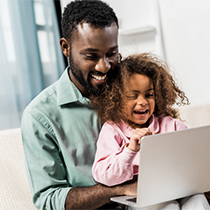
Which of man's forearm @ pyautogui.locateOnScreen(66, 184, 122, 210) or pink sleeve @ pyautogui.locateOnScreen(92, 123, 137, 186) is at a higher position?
pink sleeve @ pyautogui.locateOnScreen(92, 123, 137, 186)

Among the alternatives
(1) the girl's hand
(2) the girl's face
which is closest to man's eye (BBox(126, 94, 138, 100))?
(2) the girl's face

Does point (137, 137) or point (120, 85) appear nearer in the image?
point (137, 137)

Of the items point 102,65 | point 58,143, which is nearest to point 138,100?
point 102,65

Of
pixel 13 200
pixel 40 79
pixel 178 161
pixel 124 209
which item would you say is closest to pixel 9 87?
pixel 40 79

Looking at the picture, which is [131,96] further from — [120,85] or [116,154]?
[116,154]

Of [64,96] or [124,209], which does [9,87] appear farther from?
[124,209]

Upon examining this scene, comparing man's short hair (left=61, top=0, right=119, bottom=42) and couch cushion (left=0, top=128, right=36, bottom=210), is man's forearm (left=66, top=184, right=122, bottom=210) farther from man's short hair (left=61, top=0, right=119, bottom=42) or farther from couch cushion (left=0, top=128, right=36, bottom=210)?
man's short hair (left=61, top=0, right=119, bottom=42)

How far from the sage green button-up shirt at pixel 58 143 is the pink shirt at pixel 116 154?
0.19 feet

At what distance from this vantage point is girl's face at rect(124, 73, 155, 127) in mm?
1109

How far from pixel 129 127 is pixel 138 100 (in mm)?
103

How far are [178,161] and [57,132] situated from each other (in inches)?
16.1

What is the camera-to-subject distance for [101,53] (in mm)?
1051

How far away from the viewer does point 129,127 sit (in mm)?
1128

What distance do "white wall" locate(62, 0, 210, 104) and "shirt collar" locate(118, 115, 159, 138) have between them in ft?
2.99
